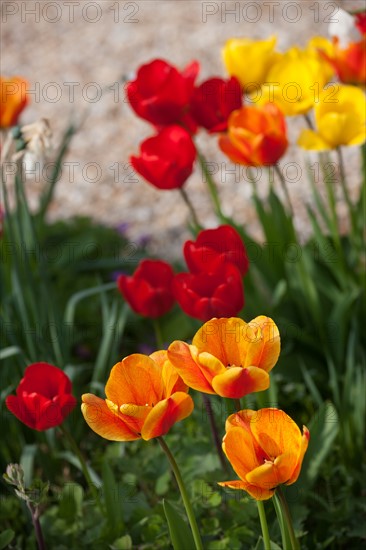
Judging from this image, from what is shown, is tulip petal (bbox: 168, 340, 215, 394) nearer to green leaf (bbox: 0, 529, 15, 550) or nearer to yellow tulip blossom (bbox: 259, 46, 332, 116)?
green leaf (bbox: 0, 529, 15, 550)

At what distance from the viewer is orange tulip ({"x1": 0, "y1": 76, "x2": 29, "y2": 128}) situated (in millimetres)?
2387

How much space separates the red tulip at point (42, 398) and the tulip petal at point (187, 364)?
34 centimetres

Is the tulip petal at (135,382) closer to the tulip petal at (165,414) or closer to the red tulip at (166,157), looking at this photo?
the tulip petal at (165,414)

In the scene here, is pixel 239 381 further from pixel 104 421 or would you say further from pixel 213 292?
pixel 213 292

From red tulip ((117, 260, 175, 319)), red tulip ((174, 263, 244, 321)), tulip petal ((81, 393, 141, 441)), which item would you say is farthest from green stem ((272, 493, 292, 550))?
red tulip ((117, 260, 175, 319))

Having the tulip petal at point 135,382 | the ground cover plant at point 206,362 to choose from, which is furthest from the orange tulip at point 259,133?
the tulip petal at point 135,382

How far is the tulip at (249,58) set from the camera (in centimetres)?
213

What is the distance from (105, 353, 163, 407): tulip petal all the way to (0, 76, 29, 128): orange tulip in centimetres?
140

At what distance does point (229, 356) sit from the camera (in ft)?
3.88

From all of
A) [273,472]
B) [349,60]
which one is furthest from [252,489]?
[349,60]

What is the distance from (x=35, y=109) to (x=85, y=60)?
42cm

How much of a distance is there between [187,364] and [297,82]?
1.09 meters

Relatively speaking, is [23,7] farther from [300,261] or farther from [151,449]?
[151,449]

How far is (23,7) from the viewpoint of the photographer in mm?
5090
